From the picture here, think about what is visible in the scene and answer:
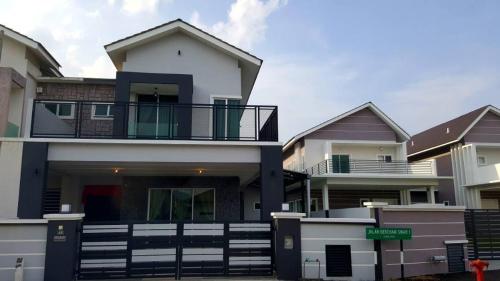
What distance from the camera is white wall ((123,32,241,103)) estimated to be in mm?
14508

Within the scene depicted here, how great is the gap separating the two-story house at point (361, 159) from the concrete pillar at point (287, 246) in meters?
12.9

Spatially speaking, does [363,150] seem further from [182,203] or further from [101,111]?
[101,111]

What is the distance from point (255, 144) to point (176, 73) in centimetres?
516

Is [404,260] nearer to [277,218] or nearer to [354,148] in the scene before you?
[277,218]

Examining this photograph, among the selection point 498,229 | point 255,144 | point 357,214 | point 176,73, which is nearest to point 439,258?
point 357,214

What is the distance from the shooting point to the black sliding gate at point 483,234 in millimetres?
13594

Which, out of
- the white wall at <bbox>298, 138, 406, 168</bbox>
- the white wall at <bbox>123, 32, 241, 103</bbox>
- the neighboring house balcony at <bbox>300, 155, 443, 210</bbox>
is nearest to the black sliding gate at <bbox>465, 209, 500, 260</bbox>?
the neighboring house balcony at <bbox>300, 155, 443, 210</bbox>

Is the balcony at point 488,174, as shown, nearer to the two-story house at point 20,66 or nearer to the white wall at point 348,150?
the white wall at point 348,150

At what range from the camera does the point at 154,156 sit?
11.1m

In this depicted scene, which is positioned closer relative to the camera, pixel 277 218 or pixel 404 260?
pixel 277 218

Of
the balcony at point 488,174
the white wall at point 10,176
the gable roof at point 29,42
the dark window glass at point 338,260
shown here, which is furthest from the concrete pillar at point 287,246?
the balcony at point 488,174

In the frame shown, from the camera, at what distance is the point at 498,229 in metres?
14.0

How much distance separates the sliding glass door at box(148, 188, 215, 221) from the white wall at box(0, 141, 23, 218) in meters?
4.46

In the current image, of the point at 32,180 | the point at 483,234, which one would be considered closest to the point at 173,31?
the point at 32,180
